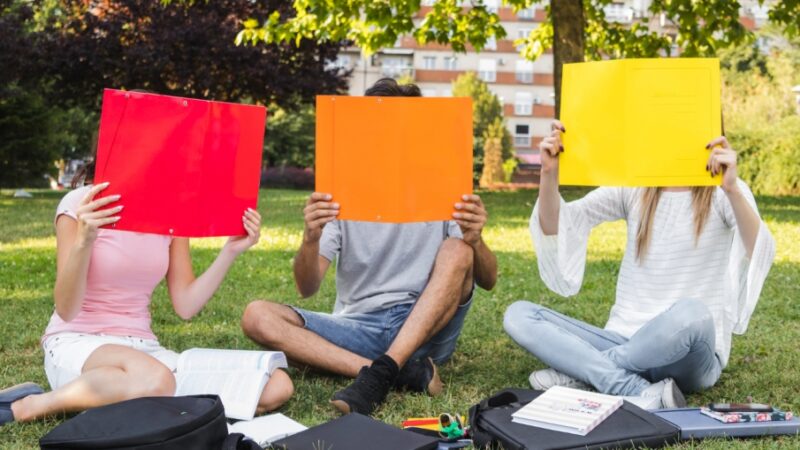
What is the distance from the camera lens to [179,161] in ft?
10.1

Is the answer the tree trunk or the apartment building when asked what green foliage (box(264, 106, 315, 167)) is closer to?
the apartment building

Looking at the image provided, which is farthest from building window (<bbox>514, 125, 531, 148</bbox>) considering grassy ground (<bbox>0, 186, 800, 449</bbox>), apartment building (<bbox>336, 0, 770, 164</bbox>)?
grassy ground (<bbox>0, 186, 800, 449</bbox>)

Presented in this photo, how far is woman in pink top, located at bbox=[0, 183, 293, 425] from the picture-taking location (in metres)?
3.02

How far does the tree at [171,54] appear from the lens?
1808 centimetres

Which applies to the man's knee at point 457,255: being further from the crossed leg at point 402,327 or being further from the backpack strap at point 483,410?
the backpack strap at point 483,410

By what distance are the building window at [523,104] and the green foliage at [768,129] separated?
2441 centimetres

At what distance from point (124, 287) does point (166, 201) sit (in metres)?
0.43

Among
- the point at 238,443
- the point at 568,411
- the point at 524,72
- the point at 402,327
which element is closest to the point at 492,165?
the point at 524,72

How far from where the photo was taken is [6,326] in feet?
16.2

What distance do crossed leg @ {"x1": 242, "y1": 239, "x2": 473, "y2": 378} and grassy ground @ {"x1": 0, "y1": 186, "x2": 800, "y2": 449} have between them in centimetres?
12

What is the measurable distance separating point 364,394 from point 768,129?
64.2ft

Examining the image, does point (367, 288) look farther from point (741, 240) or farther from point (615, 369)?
point (741, 240)

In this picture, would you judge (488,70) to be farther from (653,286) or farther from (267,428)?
(267,428)

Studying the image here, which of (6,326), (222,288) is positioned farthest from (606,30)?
(6,326)
